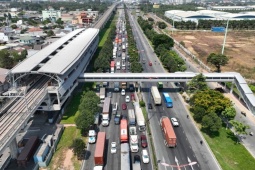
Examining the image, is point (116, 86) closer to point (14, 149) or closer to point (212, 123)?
point (212, 123)

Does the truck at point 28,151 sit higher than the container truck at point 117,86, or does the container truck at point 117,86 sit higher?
the container truck at point 117,86

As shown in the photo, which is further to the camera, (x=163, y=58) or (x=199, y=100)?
(x=163, y=58)

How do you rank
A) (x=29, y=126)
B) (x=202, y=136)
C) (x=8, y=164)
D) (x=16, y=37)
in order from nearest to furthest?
(x=8, y=164)
(x=202, y=136)
(x=29, y=126)
(x=16, y=37)

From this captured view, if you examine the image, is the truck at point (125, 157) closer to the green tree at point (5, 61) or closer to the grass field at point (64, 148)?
the grass field at point (64, 148)

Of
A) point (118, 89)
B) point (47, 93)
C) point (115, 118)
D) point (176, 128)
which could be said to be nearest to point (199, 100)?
point (176, 128)

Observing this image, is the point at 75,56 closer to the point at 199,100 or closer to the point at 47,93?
the point at 47,93

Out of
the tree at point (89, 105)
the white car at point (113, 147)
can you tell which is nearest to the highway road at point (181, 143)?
the white car at point (113, 147)

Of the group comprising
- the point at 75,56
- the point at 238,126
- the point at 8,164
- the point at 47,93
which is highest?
the point at 75,56

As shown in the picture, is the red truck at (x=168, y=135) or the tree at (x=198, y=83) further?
the tree at (x=198, y=83)
